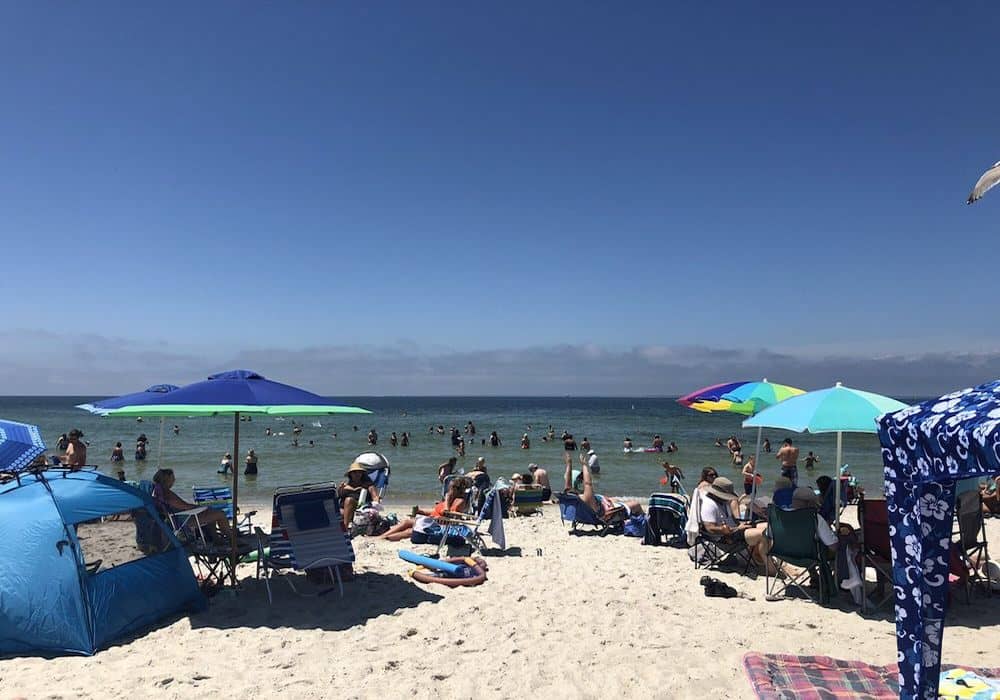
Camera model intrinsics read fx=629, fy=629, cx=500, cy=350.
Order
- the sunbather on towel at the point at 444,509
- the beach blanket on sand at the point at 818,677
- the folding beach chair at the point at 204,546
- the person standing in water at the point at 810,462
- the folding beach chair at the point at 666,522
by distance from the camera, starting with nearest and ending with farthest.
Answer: the beach blanket on sand at the point at 818,677 < the folding beach chair at the point at 204,546 < the folding beach chair at the point at 666,522 < the sunbather on towel at the point at 444,509 < the person standing in water at the point at 810,462

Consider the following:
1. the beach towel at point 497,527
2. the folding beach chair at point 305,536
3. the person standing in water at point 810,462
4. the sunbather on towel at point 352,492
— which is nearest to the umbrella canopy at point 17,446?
the folding beach chair at point 305,536

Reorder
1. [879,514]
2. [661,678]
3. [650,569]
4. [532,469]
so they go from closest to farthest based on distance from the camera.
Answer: [661,678]
[879,514]
[650,569]
[532,469]

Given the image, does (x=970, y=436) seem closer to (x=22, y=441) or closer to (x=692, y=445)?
(x=22, y=441)

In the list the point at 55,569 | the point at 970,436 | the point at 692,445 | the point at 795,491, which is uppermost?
the point at 970,436

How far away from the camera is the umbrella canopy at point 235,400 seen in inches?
226

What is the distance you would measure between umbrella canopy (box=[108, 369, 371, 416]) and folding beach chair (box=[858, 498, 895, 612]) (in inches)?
210

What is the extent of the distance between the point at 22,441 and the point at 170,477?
1725mm

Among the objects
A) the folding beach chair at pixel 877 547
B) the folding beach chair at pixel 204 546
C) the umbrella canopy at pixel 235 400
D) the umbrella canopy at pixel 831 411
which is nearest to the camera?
the umbrella canopy at pixel 235 400

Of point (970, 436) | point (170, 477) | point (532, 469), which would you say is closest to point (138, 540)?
point (170, 477)

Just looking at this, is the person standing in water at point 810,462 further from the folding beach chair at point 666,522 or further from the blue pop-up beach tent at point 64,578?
the blue pop-up beach tent at point 64,578

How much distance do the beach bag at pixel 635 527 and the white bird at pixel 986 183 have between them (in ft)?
23.9

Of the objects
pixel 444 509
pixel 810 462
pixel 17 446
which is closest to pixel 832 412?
pixel 444 509

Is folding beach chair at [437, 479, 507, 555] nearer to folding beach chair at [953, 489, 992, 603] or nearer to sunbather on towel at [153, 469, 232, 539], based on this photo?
sunbather on towel at [153, 469, 232, 539]

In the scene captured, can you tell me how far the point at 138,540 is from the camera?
5.79 m
